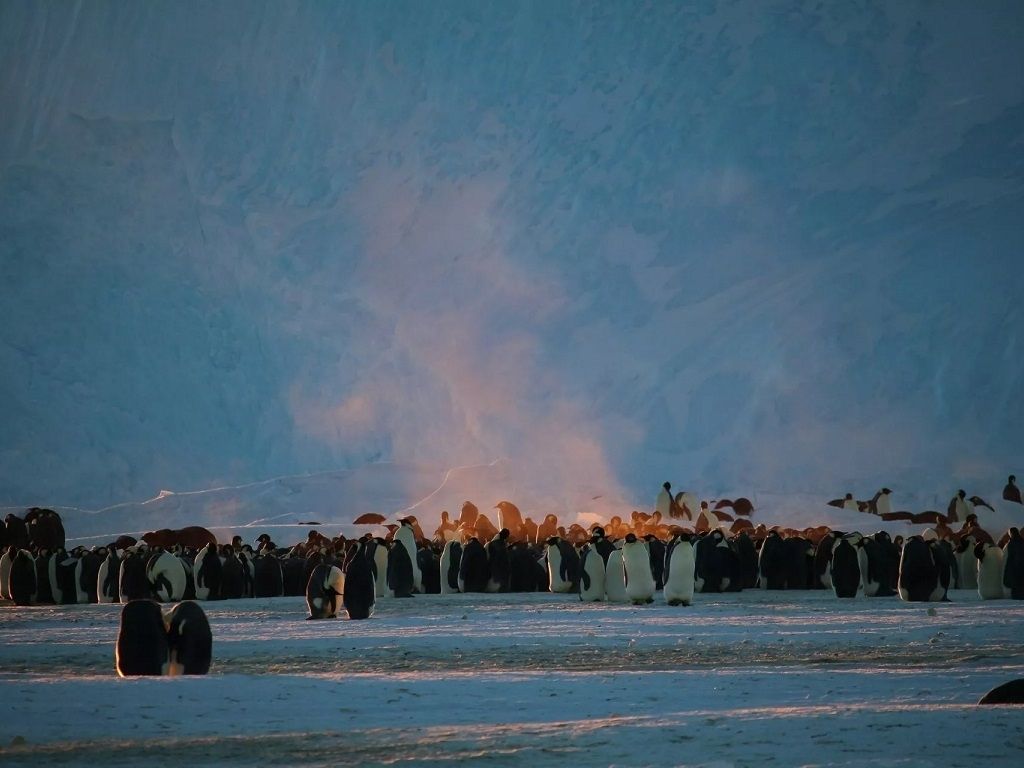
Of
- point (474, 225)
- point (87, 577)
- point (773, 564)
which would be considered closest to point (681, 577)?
point (773, 564)

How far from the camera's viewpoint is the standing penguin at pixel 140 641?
570cm

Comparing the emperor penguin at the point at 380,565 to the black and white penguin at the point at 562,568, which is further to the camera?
the black and white penguin at the point at 562,568

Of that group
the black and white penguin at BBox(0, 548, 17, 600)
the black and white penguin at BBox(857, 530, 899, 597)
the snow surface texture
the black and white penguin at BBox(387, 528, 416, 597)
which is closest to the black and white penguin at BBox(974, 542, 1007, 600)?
the black and white penguin at BBox(857, 530, 899, 597)

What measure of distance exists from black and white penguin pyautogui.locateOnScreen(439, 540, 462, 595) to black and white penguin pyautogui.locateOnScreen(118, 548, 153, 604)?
9.28 ft

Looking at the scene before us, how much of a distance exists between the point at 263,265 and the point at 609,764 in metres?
29.8

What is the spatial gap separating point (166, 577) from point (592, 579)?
133 inches

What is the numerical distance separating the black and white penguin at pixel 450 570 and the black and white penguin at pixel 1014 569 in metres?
4.90

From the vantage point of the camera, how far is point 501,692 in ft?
17.1

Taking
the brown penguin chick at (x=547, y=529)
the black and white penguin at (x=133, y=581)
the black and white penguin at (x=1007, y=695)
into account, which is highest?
the brown penguin chick at (x=547, y=529)

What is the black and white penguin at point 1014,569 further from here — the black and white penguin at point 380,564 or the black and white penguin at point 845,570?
the black and white penguin at point 380,564

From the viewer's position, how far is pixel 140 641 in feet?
18.7

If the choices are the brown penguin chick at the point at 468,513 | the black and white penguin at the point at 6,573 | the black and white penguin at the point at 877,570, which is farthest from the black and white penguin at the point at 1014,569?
the brown penguin chick at the point at 468,513

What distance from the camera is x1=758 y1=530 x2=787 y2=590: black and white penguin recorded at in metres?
13.4

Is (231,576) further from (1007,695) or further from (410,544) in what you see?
(1007,695)
